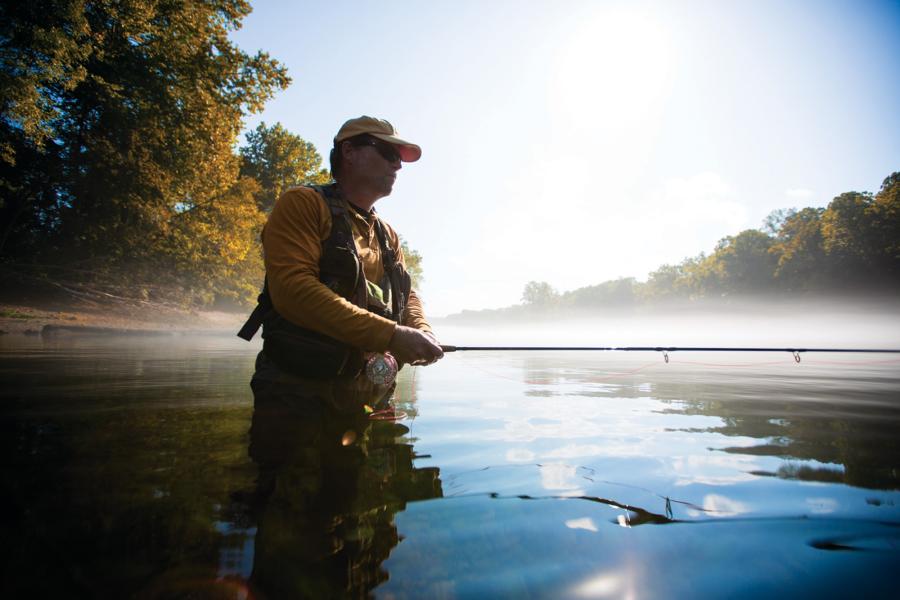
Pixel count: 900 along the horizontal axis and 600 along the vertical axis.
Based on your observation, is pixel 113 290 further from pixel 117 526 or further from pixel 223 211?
pixel 117 526

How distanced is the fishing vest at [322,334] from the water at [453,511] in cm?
66

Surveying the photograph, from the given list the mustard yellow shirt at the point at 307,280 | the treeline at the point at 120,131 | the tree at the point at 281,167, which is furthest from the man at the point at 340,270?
the tree at the point at 281,167

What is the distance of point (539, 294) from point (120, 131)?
7321 inches

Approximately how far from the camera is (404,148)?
3578 millimetres

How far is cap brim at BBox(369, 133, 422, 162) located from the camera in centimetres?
339

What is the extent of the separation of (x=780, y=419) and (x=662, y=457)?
2.86 metres

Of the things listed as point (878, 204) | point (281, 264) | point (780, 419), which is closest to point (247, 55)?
point (281, 264)

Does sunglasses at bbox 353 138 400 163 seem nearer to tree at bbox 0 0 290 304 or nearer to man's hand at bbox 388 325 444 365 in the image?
man's hand at bbox 388 325 444 365

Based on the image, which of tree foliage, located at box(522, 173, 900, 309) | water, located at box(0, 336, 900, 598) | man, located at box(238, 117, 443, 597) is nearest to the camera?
water, located at box(0, 336, 900, 598)

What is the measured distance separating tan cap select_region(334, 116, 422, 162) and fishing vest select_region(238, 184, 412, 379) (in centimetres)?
54

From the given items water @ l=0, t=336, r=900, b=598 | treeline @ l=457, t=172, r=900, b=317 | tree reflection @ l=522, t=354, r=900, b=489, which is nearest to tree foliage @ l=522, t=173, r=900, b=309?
treeline @ l=457, t=172, r=900, b=317

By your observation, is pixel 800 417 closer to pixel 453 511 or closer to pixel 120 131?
pixel 453 511

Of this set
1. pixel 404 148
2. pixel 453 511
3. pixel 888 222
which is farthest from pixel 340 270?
pixel 888 222

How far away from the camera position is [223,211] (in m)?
18.2
